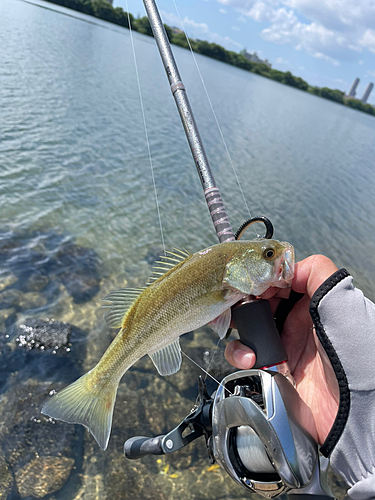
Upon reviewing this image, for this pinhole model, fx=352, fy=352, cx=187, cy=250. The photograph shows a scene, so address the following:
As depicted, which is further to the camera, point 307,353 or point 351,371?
point 307,353

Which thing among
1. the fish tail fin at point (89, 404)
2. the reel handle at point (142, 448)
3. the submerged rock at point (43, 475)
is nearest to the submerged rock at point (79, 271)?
the submerged rock at point (43, 475)

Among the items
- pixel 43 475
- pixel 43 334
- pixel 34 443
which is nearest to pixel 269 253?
pixel 43 475

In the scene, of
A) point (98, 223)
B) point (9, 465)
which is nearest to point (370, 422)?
point (9, 465)

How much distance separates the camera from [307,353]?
3525mm

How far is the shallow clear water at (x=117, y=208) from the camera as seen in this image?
18.7 feet

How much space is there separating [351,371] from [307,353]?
1.03 metres

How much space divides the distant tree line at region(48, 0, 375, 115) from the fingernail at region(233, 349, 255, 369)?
272 ft

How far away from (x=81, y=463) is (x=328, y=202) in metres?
16.9

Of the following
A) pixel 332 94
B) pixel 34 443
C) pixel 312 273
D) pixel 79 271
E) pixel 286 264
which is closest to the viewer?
pixel 286 264

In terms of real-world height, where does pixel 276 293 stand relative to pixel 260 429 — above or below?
above

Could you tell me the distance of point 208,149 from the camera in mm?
19031

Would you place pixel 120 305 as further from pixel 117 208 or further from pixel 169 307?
pixel 117 208

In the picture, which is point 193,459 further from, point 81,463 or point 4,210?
point 4,210

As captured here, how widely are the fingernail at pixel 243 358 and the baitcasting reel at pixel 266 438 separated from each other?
0.11m
